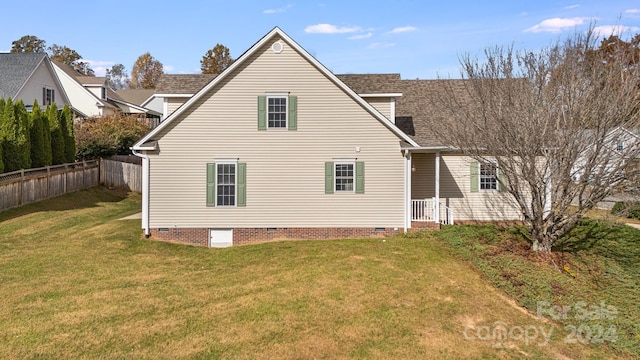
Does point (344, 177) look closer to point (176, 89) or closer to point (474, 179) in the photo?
point (474, 179)

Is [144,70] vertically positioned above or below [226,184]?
above

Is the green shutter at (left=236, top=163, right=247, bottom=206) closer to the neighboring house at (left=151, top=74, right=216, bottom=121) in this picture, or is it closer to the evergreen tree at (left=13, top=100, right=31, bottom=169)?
the neighboring house at (left=151, top=74, right=216, bottom=121)

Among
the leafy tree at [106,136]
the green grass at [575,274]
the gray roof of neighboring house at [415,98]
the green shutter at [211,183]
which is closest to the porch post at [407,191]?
the green grass at [575,274]

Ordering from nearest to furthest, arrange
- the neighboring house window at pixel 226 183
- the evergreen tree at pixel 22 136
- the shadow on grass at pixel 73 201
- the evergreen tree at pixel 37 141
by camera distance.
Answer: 1. the neighboring house window at pixel 226 183
2. the shadow on grass at pixel 73 201
3. the evergreen tree at pixel 22 136
4. the evergreen tree at pixel 37 141

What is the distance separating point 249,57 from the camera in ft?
43.6

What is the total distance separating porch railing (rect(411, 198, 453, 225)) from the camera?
45.3 feet

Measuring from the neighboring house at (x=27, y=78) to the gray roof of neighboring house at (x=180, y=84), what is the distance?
1754 cm

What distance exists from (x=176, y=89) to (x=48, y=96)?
21.7 meters

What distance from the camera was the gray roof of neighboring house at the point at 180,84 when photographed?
15695 mm

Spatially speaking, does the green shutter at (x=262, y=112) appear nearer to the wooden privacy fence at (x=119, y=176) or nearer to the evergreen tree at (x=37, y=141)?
the wooden privacy fence at (x=119, y=176)

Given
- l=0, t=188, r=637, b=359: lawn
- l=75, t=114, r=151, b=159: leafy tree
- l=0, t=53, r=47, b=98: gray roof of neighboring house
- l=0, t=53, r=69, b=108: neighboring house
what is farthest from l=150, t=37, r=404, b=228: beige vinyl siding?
l=0, t=53, r=47, b=98: gray roof of neighboring house

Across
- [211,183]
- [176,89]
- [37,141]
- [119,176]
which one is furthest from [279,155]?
[119,176]

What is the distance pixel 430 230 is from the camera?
1360 centimetres

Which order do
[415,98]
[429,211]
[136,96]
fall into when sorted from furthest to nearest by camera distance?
[136,96] < [415,98] < [429,211]
